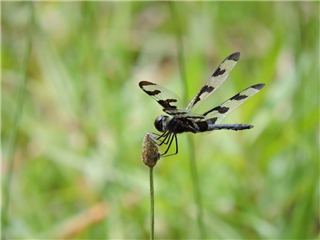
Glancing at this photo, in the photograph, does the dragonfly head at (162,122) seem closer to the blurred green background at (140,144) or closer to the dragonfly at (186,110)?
the dragonfly at (186,110)

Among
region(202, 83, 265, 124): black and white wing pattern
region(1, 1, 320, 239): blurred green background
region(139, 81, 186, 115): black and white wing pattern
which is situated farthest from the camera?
region(1, 1, 320, 239): blurred green background

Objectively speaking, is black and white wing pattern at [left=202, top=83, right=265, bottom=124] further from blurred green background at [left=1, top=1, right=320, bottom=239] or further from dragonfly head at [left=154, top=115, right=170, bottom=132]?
blurred green background at [left=1, top=1, right=320, bottom=239]

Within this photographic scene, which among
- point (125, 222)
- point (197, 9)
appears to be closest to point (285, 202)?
point (125, 222)

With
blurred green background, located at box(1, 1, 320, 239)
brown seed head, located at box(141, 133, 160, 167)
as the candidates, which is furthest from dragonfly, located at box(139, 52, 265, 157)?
blurred green background, located at box(1, 1, 320, 239)

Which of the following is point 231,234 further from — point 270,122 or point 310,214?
point 270,122

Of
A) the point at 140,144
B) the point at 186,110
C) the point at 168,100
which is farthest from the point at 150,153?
the point at 140,144
